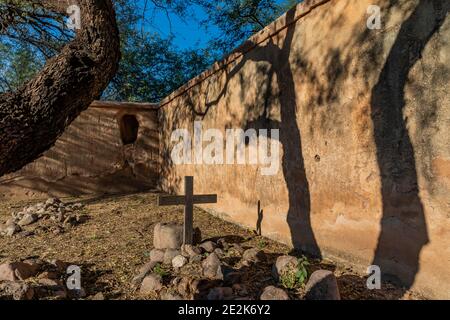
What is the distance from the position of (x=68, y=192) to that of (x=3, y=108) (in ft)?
22.7

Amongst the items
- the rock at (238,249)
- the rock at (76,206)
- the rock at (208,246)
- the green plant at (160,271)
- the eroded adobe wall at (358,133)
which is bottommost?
the green plant at (160,271)

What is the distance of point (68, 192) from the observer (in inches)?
353

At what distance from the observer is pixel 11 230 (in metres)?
5.26

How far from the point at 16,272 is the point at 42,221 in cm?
300

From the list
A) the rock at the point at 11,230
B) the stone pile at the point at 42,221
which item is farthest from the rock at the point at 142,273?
the rock at the point at 11,230

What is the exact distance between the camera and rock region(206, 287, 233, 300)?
2.60 meters

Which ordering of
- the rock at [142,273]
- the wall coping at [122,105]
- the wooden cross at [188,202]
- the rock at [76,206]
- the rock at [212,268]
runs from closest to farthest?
the rock at [212,268], the rock at [142,273], the wooden cross at [188,202], the rock at [76,206], the wall coping at [122,105]

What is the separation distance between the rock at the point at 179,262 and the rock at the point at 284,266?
3.24 feet

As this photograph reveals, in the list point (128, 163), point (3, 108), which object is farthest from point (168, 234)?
point (128, 163)

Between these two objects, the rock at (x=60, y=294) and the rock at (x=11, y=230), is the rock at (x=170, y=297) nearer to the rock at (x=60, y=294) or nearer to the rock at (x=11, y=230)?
the rock at (x=60, y=294)

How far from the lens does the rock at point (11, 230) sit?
5.21m

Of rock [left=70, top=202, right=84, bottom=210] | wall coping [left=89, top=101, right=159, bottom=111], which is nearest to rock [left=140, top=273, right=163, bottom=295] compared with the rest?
rock [left=70, top=202, right=84, bottom=210]

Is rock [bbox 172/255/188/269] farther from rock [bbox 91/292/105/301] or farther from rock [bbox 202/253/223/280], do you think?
rock [bbox 91/292/105/301]
